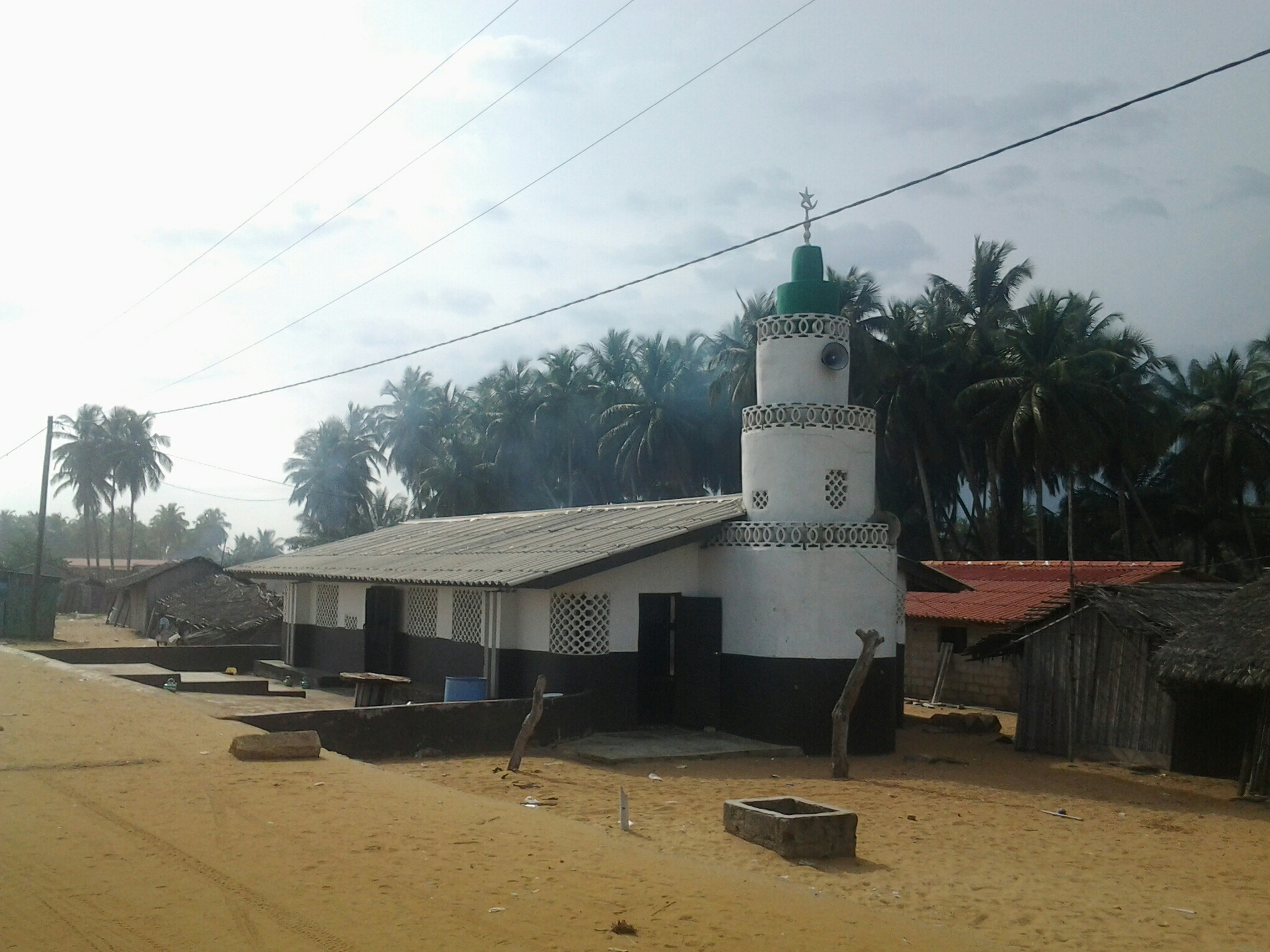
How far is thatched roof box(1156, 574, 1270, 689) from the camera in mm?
14609

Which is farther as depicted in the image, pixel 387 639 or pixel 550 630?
pixel 387 639

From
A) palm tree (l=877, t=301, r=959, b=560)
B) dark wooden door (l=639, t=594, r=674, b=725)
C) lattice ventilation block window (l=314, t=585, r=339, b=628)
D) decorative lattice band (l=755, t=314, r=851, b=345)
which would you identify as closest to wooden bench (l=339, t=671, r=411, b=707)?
dark wooden door (l=639, t=594, r=674, b=725)

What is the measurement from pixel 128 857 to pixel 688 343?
4636 centimetres

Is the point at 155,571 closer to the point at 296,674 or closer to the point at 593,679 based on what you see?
the point at 296,674

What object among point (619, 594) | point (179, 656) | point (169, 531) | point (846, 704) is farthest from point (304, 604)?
point (169, 531)

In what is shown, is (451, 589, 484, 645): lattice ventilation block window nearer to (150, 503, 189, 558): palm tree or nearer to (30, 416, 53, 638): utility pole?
(30, 416, 53, 638): utility pole

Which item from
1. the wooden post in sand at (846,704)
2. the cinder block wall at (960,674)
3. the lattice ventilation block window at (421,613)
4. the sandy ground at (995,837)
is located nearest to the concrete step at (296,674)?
the lattice ventilation block window at (421,613)

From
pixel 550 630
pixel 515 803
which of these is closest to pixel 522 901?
pixel 515 803

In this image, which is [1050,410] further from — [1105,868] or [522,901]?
[522,901]

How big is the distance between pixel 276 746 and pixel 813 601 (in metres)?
8.74

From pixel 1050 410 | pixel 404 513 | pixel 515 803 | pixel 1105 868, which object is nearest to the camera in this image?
pixel 1105 868

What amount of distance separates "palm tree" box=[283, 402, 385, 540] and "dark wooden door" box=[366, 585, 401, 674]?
135ft

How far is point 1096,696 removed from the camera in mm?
18594

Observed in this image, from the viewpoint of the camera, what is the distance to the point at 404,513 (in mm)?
61375
